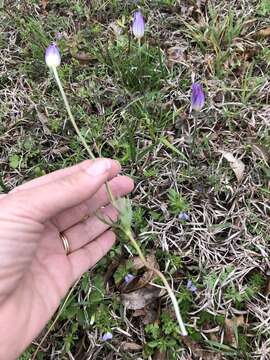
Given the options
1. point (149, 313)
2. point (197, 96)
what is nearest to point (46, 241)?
point (149, 313)

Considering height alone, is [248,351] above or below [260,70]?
below

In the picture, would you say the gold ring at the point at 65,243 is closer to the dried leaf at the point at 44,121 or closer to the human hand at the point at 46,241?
the human hand at the point at 46,241

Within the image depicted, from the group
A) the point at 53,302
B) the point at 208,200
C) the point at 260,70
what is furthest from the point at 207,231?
the point at 260,70

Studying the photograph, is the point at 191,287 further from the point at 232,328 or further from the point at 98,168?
the point at 98,168

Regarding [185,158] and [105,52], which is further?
[105,52]

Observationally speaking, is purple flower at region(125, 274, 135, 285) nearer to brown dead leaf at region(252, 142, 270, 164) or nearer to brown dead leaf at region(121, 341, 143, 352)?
brown dead leaf at region(121, 341, 143, 352)

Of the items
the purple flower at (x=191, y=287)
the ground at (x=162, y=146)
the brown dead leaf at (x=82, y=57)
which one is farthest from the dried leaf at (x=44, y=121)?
the purple flower at (x=191, y=287)

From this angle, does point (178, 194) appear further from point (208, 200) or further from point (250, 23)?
point (250, 23)
